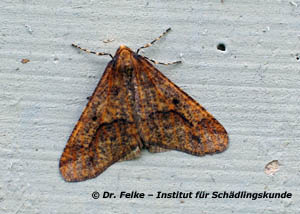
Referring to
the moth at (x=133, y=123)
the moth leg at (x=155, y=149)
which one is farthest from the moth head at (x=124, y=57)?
the moth leg at (x=155, y=149)

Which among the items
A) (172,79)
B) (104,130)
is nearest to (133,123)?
(104,130)

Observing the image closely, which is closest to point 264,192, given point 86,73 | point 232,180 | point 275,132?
point 232,180

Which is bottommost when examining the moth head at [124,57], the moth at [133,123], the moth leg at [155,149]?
the moth leg at [155,149]

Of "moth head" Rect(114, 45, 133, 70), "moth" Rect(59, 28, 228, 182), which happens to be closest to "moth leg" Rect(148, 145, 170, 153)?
"moth" Rect(59, 28, 228, 182)

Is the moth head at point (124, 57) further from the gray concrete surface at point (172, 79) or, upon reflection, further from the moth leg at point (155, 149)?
the moth leg at point (155, 149)

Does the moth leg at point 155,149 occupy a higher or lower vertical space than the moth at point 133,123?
lower

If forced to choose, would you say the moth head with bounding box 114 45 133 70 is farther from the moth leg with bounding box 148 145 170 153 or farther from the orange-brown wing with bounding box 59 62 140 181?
the moth leg with bounding box 148 145 170 153

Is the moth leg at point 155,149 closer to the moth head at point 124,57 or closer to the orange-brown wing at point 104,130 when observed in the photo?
the orange-brown wing at point 104,130
